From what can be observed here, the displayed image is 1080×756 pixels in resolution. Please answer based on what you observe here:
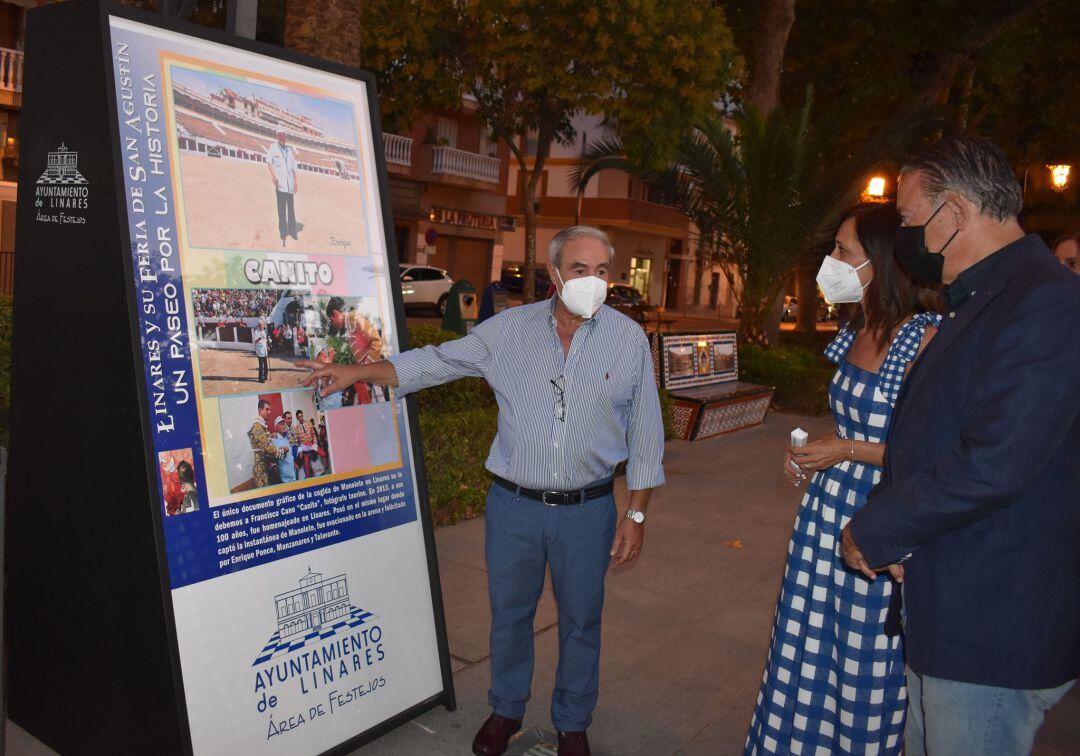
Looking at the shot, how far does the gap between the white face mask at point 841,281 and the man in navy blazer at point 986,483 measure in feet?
3.17

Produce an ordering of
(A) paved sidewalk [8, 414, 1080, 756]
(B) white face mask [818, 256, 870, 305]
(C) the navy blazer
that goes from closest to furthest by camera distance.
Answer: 1. (C) the navy blazer
2. (B) white face mask [818, 256, 870, 305]
3. (A) paved sidewalk [8, 414, 1080, 756]

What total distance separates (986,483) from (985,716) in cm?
56

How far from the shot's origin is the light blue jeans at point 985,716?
6.95 feet

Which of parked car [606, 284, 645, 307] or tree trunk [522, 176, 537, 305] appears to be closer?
tree trunk [522, 176, 537, 305]

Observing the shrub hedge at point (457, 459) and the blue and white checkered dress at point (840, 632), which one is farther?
the shrub hedge at point (457, 459)

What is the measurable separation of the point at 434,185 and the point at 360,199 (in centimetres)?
3188

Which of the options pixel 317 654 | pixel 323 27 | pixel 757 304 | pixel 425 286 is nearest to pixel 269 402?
pixel 317 654

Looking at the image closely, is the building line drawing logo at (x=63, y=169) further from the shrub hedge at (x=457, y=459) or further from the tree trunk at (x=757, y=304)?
the tree trunk at (x=757, y=304)

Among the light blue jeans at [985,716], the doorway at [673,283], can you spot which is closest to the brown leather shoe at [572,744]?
the light blue jeans at [985,716]

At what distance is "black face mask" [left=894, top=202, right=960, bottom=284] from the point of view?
7.50ft

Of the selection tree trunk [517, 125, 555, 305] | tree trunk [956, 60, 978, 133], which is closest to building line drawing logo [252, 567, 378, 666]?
Answer: tree trunk [517, 125, 555, 305]

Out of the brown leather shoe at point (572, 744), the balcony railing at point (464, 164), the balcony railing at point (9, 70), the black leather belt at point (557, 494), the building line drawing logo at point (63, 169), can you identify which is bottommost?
the brown leather shoe at point (572, 744)

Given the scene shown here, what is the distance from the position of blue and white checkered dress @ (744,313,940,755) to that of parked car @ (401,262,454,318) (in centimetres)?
2509

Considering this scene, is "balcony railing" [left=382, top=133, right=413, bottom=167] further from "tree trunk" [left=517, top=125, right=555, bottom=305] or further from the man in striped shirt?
the man in striped shirt
